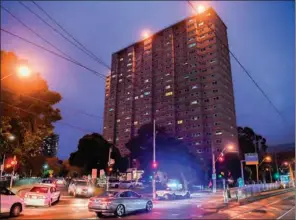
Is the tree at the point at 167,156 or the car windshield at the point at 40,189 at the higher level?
the tree at the point at 167,156

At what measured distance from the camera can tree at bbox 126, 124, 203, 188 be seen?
60812mm

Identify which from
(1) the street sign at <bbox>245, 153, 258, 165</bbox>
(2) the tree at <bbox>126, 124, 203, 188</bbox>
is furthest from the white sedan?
(2) the tree at <bbox>126, 124, 203, 188</bbox>

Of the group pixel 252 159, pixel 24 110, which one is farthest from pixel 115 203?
pixel 252 159

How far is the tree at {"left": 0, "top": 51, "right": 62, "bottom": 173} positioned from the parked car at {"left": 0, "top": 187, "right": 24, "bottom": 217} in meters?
6.96

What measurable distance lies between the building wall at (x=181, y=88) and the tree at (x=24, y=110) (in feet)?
216

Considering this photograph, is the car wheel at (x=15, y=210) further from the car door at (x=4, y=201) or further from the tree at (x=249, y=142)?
the tree at (x=249, y=142)

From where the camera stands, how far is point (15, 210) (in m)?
14.6

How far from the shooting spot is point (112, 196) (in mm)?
16297

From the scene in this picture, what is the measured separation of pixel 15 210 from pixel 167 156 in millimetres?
51769

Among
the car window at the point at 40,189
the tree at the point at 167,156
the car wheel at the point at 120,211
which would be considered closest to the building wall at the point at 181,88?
the tree at the point at 167,156

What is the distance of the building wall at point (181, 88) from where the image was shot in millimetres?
108875

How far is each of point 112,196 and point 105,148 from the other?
59.1 m

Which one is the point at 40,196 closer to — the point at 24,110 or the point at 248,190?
the point at 24,110

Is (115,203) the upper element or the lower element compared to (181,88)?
lower
